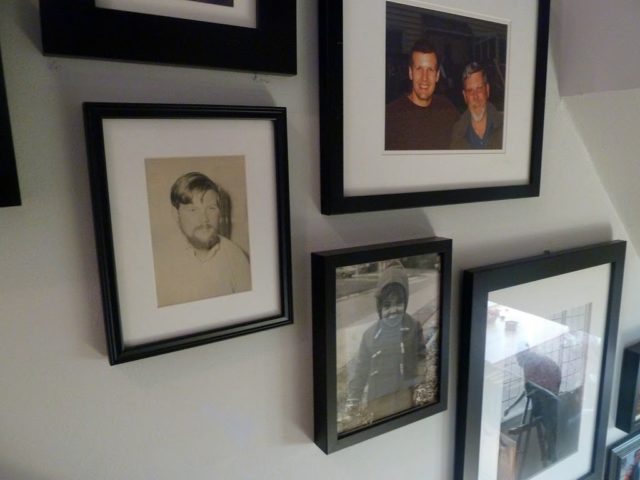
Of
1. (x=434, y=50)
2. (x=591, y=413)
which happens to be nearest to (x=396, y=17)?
(x=434, y=50)

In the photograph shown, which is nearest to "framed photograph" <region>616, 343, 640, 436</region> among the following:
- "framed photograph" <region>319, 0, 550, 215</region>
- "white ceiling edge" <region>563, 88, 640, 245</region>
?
"white ceiling edge" <region>563, 88, 640, 245</region>

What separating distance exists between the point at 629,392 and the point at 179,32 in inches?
41.2

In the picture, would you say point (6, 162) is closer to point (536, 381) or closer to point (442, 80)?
point (442, 80)

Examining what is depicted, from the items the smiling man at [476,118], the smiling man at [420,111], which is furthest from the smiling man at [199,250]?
the smiling man at [476,118]

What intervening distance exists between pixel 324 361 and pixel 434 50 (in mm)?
400

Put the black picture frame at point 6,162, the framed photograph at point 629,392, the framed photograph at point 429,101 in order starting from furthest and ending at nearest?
the framed photograph at point 629,392
the framed photograph at point 429,101
the black picture frame at point 6,162

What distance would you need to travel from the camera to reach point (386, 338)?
0.58 metres

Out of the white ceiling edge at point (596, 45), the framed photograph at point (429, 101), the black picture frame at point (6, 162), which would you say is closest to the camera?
the black picture frame at point (6, 162)

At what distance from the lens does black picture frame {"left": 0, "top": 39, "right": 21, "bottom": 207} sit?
344mm

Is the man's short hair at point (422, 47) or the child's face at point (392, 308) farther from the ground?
the man's short hair at point (422, 47)

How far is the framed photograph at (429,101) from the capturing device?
502mm

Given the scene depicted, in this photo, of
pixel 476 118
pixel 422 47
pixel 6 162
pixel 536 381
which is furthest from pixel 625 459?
pixel 6 162

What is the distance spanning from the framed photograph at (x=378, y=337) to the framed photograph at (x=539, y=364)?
0.07 metres

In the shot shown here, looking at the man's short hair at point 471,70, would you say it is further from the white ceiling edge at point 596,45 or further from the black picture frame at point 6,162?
the black picture frame at point 6,162
